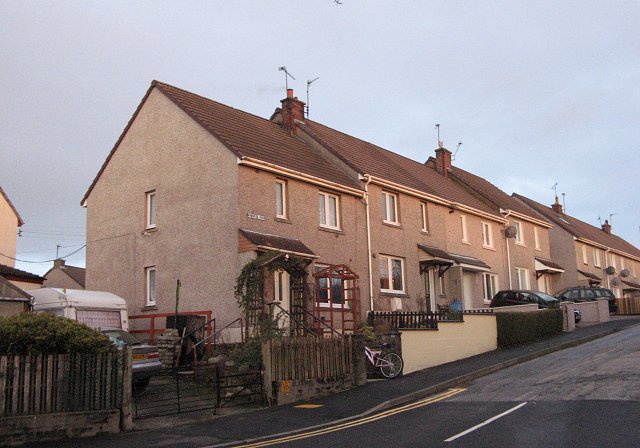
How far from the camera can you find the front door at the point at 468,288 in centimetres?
3153

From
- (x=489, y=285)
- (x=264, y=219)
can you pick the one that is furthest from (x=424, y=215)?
(x=264, y=219)

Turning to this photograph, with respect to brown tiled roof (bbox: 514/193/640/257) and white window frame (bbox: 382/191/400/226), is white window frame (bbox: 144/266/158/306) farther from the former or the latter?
brown tiled roof (bbox: 514/193/640/257)

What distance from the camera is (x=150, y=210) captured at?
957 inches

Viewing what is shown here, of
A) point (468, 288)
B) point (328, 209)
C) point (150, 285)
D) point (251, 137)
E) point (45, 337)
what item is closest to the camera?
point (45, 337)

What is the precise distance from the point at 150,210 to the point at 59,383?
41.5ft

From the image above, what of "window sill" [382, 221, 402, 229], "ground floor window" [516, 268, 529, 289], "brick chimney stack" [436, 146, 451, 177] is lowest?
"ground floor window" [516, 268, 529, 289]

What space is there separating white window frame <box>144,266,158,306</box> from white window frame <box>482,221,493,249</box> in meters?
17.4

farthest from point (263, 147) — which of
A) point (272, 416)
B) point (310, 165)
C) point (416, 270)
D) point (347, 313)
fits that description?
point (272, 416)

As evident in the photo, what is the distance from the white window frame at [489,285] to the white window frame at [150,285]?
54.8ft

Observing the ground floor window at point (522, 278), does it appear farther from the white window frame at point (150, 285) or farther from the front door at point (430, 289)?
the white window frame at point (150, 285)

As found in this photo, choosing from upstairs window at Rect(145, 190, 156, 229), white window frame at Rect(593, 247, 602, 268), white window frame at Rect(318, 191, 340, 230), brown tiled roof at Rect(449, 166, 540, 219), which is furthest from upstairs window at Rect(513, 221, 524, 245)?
upstairs window at Rect(145, 190, 156, 229)

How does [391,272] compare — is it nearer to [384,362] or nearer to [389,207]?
[389,207]

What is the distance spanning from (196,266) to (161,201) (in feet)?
10.6

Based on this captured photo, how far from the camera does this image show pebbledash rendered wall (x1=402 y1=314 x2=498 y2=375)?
787 inches
